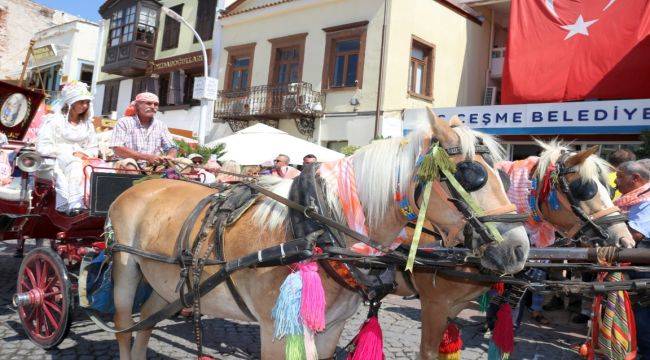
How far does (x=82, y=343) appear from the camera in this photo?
14.1 ft

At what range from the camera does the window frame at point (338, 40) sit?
1439 cm

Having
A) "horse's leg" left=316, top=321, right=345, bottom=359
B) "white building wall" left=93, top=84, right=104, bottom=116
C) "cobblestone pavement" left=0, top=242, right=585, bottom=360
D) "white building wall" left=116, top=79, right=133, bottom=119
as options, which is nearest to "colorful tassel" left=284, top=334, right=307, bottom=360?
"horse's leg" left=316, top=321, right=345, bottom=359

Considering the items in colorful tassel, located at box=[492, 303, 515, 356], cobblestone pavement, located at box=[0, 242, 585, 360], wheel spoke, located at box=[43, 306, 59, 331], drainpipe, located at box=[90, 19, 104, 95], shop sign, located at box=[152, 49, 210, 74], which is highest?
drainpipe, located at box=[90, 19, 104, 95]

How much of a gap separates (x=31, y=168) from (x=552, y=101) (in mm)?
11581

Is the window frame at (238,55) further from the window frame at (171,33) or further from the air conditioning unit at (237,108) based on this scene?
the window frame at (171,33)

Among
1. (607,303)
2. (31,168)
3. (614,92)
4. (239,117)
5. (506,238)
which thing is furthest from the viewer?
(239,117)

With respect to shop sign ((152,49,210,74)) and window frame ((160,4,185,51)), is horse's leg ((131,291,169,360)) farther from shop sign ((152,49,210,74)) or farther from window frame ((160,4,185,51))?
window frame ((160,4,185,51))

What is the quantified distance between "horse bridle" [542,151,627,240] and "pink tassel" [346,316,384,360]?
1.95 m

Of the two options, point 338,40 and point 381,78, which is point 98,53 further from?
point 381,78

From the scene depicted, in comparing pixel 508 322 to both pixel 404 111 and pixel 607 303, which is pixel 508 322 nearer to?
pixel 607 303

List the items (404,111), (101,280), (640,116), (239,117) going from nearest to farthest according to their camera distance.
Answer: (101,280)
(640,116)
(404,111)
(239,117)

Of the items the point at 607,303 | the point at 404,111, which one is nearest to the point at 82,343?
the point at 607,303

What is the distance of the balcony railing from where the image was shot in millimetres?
15117

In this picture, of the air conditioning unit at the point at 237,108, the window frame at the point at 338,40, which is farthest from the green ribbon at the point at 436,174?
the air conditioning unit at the point at 237,108
